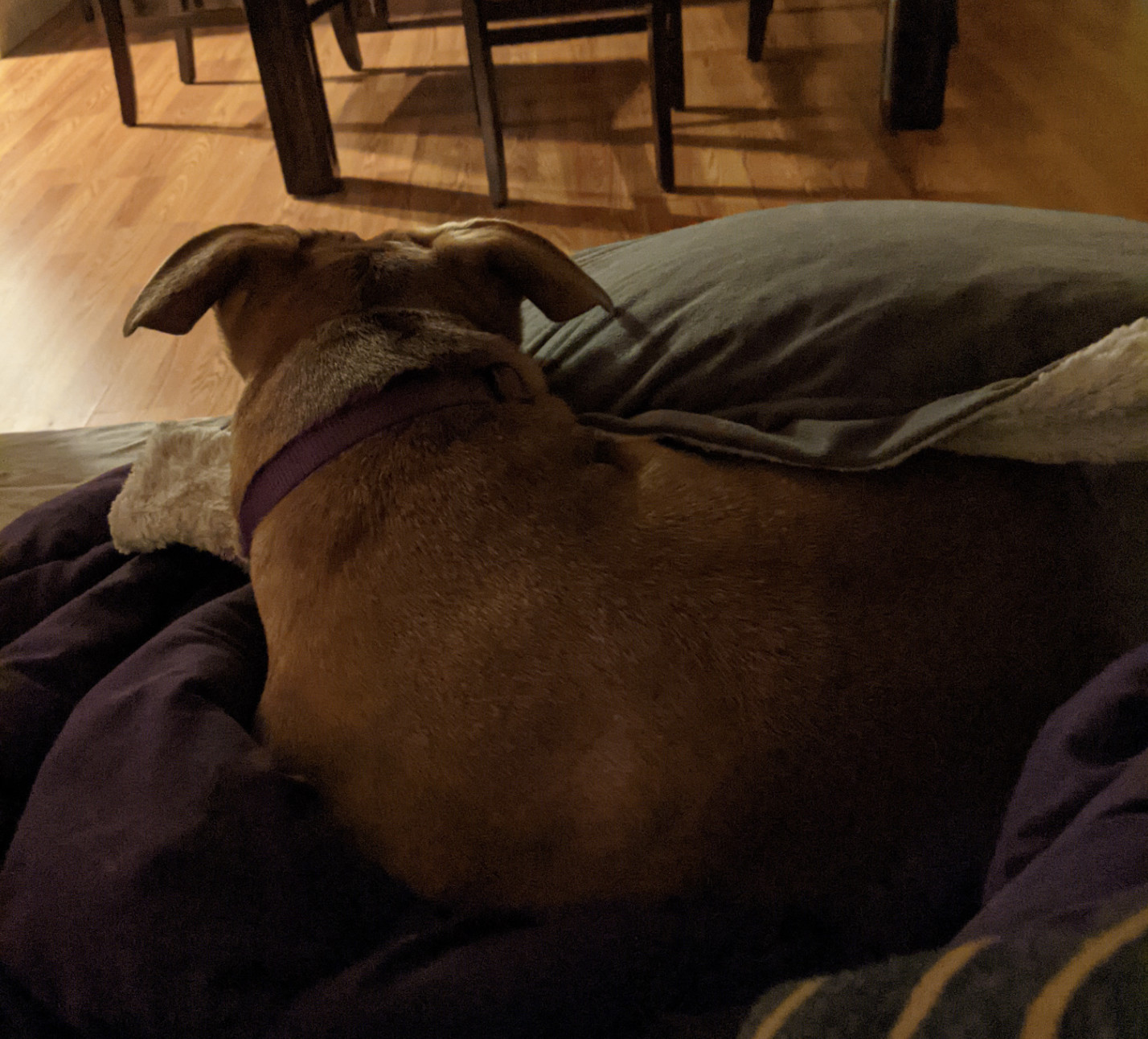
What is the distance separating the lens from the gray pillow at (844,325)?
1.09 meters

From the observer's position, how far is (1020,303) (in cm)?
112

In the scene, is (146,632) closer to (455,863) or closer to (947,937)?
(455,863)

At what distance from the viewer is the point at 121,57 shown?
3.77 meters

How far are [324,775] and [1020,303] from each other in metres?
0.92

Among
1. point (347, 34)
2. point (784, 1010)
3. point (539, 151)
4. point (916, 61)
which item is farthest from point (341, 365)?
point (347, 34)

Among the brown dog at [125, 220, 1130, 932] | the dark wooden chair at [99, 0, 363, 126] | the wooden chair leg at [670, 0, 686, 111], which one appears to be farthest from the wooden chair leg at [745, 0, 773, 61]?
the brown dog at [125, 220, 1130, 932]

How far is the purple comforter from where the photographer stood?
747mm

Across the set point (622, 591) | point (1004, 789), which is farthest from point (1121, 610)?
point (622, 591)

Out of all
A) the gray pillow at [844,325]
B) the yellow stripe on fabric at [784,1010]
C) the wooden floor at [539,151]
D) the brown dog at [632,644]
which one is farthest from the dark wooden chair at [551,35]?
the yellow stripe on fabric at [784,1010]

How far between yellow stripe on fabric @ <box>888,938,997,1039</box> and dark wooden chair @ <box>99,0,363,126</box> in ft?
10.9

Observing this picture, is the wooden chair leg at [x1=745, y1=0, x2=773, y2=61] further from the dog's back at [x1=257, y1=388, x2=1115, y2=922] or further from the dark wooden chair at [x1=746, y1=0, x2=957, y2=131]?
the dog's back at [x1=257, y1=388, x2=1115, y2=922]

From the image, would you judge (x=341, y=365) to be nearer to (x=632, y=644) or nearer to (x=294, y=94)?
(x=632, y=644)

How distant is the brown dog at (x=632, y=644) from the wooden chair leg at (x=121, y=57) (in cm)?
341

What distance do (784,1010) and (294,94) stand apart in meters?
3.15
